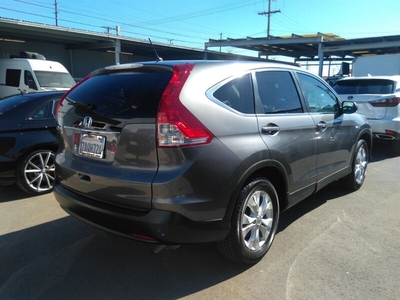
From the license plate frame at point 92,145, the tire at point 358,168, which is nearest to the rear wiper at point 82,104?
the license plate frame at point 92,145

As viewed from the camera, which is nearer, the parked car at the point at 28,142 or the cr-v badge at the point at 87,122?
the cr-v badge at the point at 87,122

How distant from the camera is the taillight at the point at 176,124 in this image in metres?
2.40

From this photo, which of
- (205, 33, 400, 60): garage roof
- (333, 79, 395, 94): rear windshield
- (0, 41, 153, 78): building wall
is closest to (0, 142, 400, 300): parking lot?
(333, 79, 395, 94): rear windshield

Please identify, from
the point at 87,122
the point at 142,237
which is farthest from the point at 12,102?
the point at 142,237

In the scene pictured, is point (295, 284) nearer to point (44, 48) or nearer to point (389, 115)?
point (389, 115)

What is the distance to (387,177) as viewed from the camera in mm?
5789

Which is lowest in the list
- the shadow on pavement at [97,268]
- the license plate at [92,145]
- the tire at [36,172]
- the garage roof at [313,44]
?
the shadow on pavement at [97,268]

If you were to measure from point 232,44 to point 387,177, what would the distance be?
26.5 meters

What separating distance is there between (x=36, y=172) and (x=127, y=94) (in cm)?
291

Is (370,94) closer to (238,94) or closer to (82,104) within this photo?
(238,94)

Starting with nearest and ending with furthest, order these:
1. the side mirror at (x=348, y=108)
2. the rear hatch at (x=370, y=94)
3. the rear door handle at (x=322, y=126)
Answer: the rear door handle at (x=322, y=126) < the side mirror at (x=348, y=108) < the rear hatch at (x=370, y=94)

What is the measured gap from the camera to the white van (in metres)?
13.2

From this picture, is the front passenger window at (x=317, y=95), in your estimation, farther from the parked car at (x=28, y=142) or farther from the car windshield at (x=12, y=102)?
the car windshield at (x=12, y=102)

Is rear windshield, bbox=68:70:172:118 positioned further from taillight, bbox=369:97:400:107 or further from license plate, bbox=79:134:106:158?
taillight, bbox=369:97:400:107
